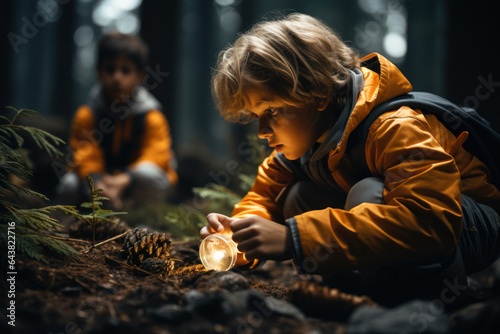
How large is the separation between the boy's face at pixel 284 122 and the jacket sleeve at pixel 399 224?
1.82 feet

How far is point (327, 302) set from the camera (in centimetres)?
158

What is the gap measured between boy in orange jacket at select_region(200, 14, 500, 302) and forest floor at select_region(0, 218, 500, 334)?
0.74 feet

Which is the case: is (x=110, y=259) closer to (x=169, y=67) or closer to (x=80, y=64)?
(x=169, y=67)

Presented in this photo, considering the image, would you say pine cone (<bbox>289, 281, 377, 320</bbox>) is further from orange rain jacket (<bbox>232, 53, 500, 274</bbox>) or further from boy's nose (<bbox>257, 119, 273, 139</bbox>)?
boy's nose (<bbox>257, 119, 273, 139</bbox>)

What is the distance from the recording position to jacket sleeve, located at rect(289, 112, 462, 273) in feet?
5.11

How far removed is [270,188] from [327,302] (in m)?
1.10

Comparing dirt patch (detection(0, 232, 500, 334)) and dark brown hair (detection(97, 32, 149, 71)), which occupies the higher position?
dark brown hair (detection(97, 32, 149, 71))

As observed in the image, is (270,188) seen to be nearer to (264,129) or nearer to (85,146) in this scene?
(264,129)

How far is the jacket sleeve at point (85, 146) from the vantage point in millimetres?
4859

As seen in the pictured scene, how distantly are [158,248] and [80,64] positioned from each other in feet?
64.1

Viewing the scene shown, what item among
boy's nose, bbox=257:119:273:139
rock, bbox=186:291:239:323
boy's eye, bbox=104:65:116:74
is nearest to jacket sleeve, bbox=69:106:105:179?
boy's eye, bbox=104:65:116:74

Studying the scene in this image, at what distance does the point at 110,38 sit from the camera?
4.92 meters

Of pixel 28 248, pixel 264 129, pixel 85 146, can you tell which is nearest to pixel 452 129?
pixel 264 129

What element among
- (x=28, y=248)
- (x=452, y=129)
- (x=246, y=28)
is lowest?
(x=28, y=248)
